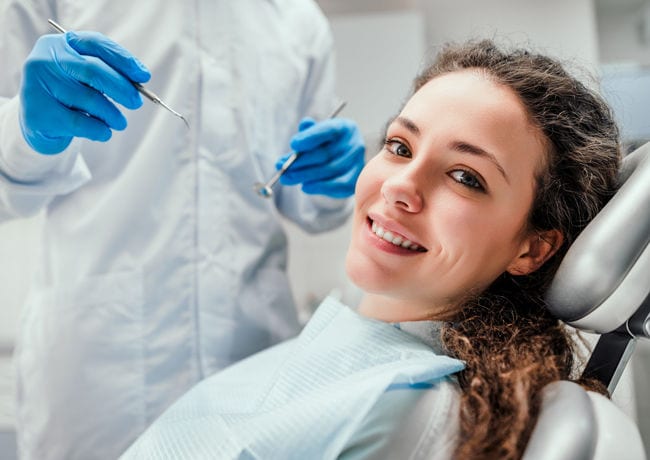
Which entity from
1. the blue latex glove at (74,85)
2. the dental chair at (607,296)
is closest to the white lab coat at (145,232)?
the blue latex glove at (74,85)

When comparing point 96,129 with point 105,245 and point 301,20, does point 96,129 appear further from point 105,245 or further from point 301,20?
point 301,20

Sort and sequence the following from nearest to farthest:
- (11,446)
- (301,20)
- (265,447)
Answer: (265,447), (301,20), (11,446)

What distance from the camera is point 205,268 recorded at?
1.35 metres

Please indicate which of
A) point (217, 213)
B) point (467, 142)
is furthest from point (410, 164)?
point (217, 213)

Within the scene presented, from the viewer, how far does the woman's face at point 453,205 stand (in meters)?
1.05

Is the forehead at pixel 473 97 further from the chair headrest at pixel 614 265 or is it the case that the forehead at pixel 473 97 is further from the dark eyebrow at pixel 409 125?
the chair headrest at pixel 614 265

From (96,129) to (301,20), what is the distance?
2.43ft

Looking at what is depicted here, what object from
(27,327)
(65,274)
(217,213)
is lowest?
(27,327)

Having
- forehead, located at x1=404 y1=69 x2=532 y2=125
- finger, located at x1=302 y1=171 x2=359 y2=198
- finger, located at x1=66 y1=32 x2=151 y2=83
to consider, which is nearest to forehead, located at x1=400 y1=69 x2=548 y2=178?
forehead, located at x1=404 y1=69 x2=532 y2=125

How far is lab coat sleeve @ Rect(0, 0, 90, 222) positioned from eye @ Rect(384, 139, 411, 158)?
0.61 meters

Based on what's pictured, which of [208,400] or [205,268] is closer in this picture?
[208,400]

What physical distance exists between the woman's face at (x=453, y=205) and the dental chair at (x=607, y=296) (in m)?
0.14

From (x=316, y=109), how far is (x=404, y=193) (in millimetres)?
698

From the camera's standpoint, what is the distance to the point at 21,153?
1.16 m
